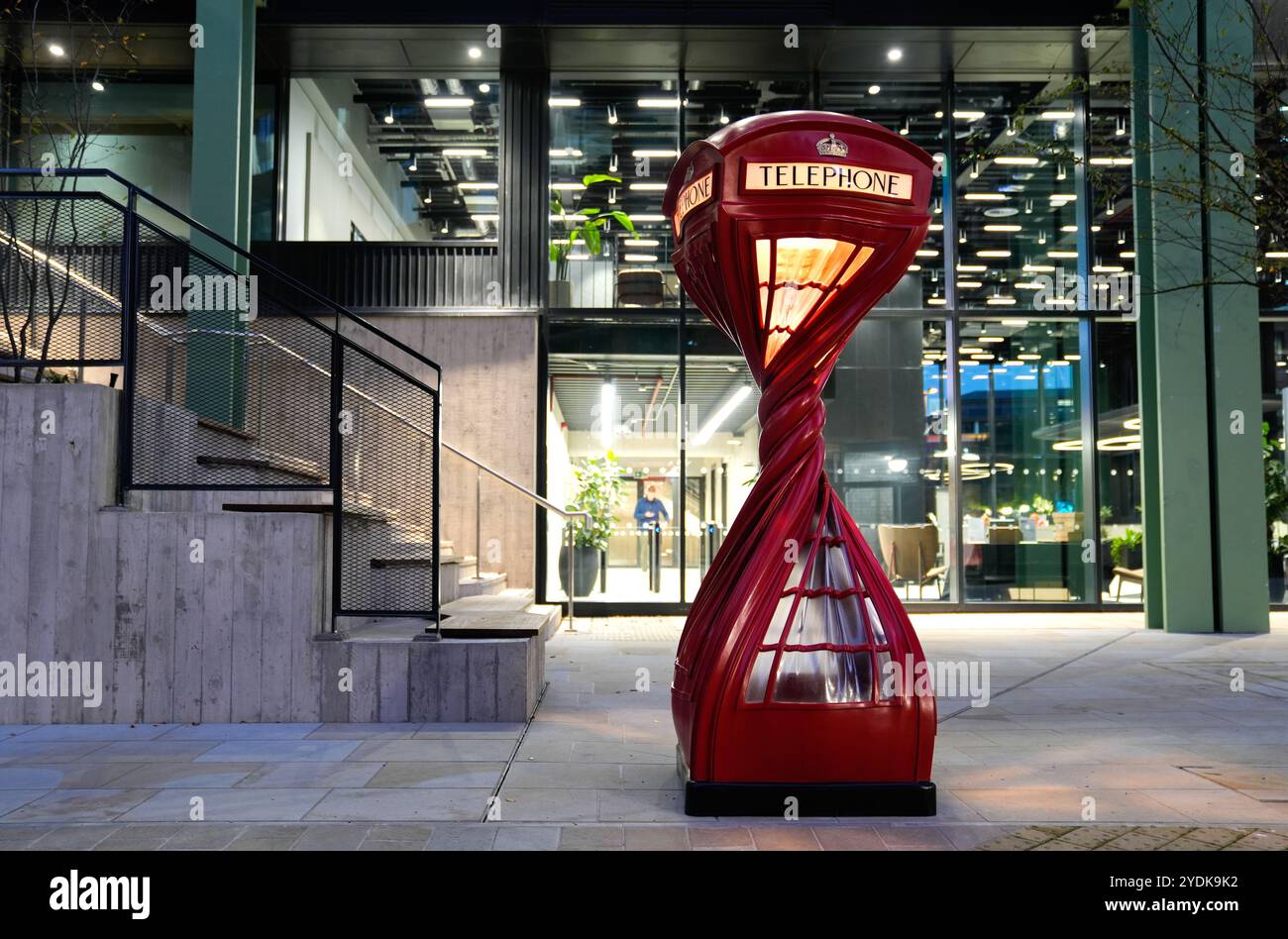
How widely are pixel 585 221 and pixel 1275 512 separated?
9.86 m

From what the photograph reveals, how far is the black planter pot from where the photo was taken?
11.9 meters

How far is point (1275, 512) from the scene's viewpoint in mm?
13164

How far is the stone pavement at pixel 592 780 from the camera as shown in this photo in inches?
143

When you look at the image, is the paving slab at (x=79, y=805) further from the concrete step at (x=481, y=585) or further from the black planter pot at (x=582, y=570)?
the black planter pot at (x=582, y=570)

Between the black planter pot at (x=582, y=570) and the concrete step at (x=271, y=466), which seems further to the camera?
the black planter pot at (x=582, y=570)

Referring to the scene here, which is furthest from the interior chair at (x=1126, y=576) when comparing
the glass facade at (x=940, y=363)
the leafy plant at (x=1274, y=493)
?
the leafy plant at (x=1274, y=493)

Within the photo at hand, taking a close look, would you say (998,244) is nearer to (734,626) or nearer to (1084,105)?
(1084,105)

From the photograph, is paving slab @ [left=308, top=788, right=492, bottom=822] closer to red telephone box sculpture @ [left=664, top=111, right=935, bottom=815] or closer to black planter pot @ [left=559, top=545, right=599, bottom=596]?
red telephone box sculpture @ [left=664, top=111, right=935, bottom=815]

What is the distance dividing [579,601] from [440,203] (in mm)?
5167

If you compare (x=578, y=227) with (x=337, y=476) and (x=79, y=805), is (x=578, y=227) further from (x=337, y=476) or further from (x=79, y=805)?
(x=79, y=805)

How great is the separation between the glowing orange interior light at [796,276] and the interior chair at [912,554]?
29.2ft

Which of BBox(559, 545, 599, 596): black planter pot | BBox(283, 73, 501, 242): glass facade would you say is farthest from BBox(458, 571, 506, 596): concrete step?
BBox(283, 73, 501, 242): glass facade

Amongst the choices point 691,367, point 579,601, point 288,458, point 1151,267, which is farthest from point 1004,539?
point 288,458

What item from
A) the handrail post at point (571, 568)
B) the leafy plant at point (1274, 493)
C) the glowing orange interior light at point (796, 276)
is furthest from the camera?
the leafy plant at point (1274, 493)
